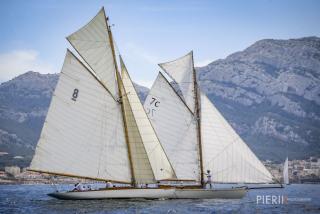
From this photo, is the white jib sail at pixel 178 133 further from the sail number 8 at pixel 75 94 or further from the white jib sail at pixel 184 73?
the sail number 8 at pixel 75 94

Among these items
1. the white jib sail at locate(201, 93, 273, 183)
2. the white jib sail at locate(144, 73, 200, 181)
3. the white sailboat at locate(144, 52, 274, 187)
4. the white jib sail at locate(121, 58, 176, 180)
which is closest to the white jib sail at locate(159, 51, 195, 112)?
the white sailboat at locate(144, 52, 274, 187)

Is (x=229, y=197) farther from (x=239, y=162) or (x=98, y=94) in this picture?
(x=98, y=94)

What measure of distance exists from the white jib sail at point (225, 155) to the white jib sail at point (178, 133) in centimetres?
152

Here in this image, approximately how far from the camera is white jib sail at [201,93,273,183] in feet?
197

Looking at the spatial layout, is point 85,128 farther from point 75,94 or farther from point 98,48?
point 98,48

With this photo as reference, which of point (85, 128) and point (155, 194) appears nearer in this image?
point (85, 128)

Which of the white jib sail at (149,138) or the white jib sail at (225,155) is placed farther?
the white jib sail at (225,155)

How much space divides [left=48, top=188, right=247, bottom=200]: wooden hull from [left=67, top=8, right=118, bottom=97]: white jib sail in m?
12.0

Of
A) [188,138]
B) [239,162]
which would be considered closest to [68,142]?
[188,138]

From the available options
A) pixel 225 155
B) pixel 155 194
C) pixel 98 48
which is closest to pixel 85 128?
pixel 98 48

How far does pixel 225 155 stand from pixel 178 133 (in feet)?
22.3

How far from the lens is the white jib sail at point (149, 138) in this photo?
5891cm

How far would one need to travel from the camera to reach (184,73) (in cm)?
6531

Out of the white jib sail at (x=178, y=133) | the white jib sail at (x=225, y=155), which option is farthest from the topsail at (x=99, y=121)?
the white jib sail at (x=225, y=155)
